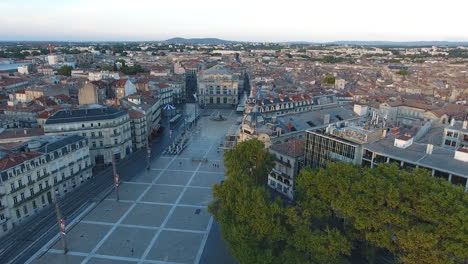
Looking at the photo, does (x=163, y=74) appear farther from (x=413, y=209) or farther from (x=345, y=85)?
(x=413, y=209)

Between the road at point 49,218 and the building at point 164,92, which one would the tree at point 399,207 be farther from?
the building at point 164,92

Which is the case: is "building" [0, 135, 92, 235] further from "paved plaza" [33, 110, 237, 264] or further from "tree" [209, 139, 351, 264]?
"tree" [209, 139, 351, 264]

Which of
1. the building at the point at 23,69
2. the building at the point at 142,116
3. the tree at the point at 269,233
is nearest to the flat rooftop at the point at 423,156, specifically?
the tree at the point at 269,233

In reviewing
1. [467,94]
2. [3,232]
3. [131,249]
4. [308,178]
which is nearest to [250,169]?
[308,178]

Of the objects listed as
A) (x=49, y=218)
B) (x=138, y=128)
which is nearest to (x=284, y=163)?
(x=49, y=218)

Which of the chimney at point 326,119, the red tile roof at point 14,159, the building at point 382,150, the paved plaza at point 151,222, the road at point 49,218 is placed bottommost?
the paved plaza at point 151,222
